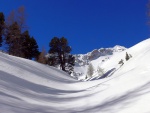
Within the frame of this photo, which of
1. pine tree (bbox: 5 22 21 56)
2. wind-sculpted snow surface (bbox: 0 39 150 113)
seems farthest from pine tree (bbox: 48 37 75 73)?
wind-sculpted snow surface (bbox: 0 39 150 113)

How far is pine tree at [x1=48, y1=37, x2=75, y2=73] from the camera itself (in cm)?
3834

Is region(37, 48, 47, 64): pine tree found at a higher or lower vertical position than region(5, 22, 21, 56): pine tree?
higher

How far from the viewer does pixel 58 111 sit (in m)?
6.44

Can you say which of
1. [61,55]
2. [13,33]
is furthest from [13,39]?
[61,55]

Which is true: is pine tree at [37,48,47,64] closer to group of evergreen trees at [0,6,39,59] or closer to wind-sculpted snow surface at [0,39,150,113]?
group of evergreen trees at [0,6,39,59]

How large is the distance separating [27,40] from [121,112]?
34.1 m

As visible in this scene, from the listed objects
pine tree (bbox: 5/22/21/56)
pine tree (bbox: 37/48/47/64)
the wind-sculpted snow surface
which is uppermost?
pine tree (bbox: 37/48/47/64)

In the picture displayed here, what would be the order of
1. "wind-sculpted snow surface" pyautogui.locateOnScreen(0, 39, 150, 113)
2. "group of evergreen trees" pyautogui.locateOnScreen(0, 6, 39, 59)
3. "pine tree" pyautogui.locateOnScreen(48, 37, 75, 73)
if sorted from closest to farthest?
"wind-sculpted snow surface" pyautogui.locateOnScreen(0, 39, 150, 113) → "group of evergreen trees" pyautogui.locateOnScreen(0, 6, 39, 59) → "pine tree" pyautogui.locateOnScreen(48, 37, 75, 73)

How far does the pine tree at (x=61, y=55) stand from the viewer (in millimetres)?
38344

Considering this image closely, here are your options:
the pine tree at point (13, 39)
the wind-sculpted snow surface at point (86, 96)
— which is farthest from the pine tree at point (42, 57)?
the wind-sculpted snow surface at point (86, 96)

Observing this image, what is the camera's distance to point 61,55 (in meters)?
38.5

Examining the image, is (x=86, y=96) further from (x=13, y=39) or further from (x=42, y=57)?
(x=42, y=57)

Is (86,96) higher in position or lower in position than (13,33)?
lower

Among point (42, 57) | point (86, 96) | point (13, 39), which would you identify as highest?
point (42, 57)
